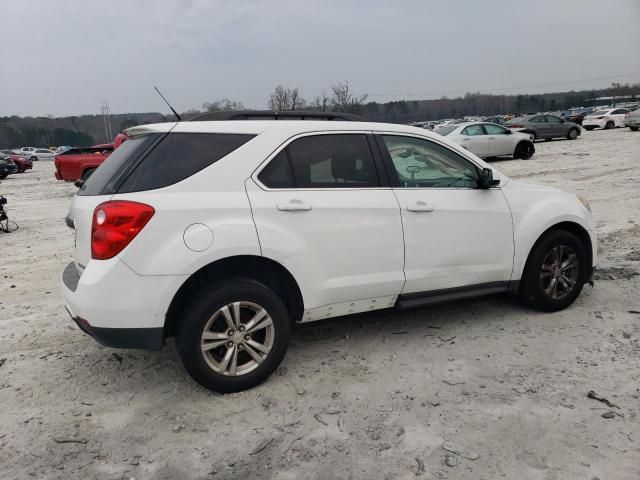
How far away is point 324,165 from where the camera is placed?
360cm

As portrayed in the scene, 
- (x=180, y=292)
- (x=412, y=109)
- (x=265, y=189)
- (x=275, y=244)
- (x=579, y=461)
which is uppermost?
(x=412, y=109)

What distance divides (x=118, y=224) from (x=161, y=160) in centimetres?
51

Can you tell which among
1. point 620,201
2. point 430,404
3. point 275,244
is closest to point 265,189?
point 275,244

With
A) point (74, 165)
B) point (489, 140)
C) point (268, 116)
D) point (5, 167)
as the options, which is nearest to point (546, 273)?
point (268, 116)

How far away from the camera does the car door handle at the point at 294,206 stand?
3.31 metres

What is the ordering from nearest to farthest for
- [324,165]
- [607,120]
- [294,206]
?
[294,206] → [324,165] → [607,120]

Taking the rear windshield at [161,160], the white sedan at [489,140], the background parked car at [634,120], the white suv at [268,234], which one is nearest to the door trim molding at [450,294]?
the white suv at [268,234]

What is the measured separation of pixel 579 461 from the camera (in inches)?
102

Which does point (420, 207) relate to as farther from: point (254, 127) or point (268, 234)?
point (254, 127)

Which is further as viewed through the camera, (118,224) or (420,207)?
(420,207)

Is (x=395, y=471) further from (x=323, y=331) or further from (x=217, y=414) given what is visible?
(x=323, y=331)

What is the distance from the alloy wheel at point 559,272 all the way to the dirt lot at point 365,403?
0.73 feet

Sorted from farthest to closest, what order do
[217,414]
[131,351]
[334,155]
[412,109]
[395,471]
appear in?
[412,109]
[131,351]
[334,155]
[217,414]
[395,471]

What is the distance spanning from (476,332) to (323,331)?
1.30 m
